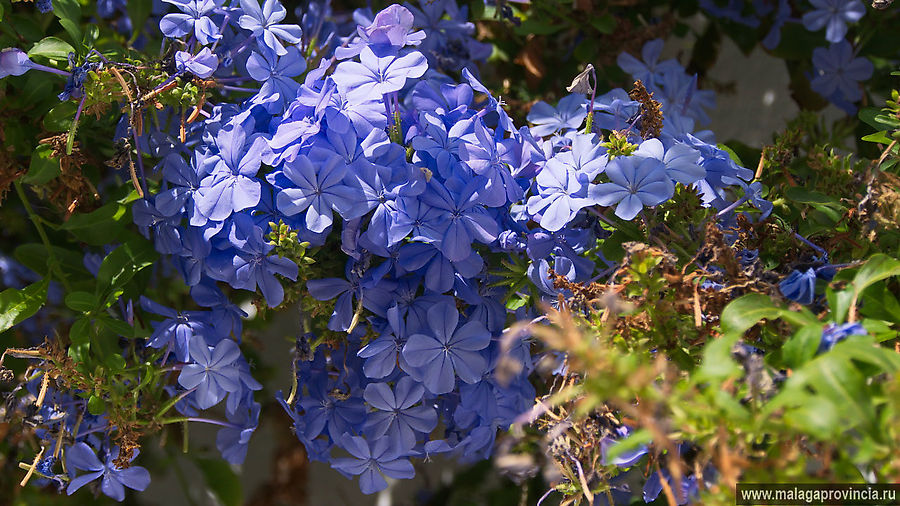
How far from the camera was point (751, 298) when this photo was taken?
0.72 metres

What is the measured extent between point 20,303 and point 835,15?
1.26 metres

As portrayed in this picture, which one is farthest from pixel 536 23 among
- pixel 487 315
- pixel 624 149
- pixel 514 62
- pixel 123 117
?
pixel 123 117

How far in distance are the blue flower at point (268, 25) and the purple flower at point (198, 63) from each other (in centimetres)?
6

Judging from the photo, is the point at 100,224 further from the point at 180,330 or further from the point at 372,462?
the point at 372,462

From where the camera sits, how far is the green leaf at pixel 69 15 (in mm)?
920

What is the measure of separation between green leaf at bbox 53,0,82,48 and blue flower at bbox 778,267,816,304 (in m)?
0.87

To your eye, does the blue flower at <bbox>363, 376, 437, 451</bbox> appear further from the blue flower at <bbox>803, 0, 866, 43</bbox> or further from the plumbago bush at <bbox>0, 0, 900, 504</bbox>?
the blue flower at <bbox>803, 0, 866, 43</bbox>

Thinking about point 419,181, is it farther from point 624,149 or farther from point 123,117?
point 123,117

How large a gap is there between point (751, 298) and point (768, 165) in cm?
34

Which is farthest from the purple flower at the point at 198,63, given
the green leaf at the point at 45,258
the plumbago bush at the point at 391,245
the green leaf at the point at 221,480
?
the green leaf at the point at 221,480

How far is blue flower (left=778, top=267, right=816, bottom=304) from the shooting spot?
0.77m

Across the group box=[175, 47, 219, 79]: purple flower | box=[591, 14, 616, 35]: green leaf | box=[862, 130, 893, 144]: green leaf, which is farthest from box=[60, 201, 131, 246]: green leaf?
box=[862, 130, 893, 144]: green leaf

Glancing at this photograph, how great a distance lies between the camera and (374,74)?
869mm

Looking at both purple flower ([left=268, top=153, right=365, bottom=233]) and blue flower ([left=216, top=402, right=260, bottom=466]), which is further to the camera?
blue flower ([left=216, top=402, right=260, bottom=466])
